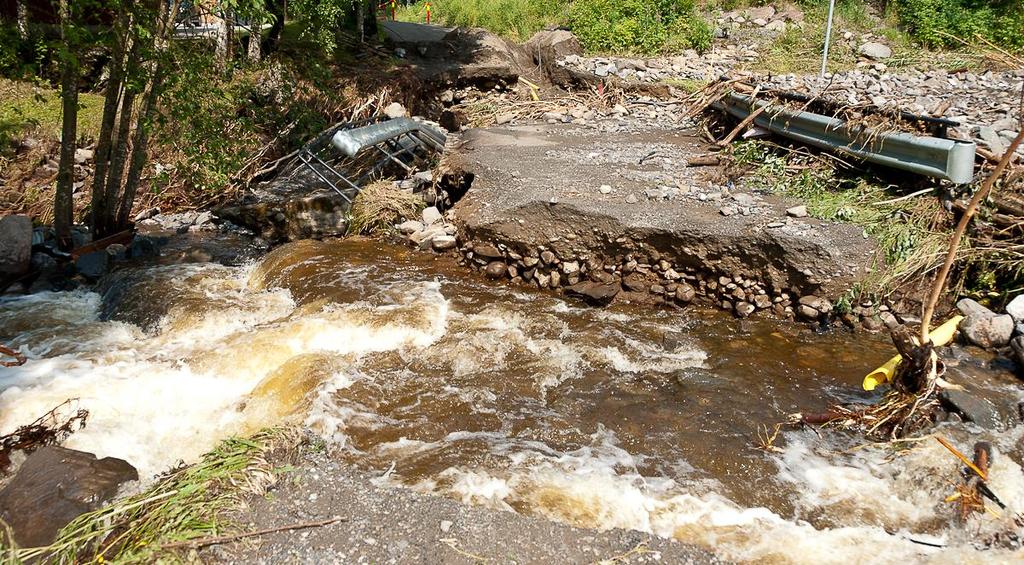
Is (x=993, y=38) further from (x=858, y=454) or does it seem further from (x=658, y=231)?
(x=858, y=454)

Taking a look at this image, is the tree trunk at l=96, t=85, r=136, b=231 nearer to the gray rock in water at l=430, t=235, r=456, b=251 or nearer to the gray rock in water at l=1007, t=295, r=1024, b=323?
the gray rock in water at l=430, t=235, r=456, b=251

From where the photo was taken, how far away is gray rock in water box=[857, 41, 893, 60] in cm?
1360

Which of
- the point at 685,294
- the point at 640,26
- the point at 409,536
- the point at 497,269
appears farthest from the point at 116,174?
the point at 640,26

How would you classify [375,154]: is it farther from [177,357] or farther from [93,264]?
[177,357]

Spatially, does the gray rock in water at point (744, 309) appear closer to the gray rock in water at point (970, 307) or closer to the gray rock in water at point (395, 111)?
the gray rock in water at point (970, 307)

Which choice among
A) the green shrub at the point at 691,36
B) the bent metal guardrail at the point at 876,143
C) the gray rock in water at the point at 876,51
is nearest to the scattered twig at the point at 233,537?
the bent metal guardrail at the point at 876,143

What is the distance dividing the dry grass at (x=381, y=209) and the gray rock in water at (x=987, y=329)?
6311 millimetres

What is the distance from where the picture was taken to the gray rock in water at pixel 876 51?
13.6 metres

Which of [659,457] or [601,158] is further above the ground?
[601,158]

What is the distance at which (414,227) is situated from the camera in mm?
8656

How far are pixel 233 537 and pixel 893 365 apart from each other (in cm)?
459

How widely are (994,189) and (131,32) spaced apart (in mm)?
8498

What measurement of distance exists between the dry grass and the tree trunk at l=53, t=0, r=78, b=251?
11.0 feet

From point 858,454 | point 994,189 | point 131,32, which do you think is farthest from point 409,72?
point 858,454
